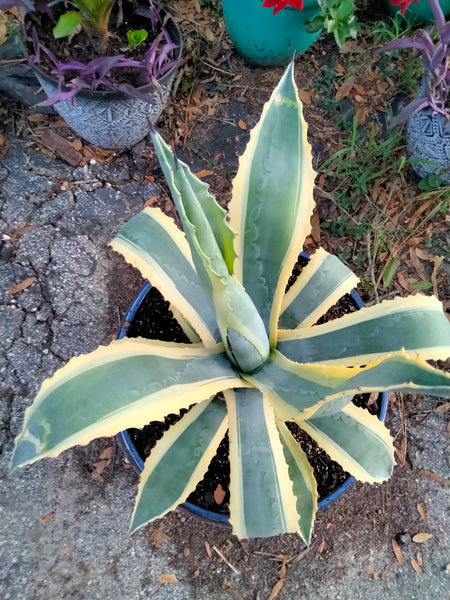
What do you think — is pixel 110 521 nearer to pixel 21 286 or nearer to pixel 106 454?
pixel 106 454

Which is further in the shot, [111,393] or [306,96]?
[306,96]

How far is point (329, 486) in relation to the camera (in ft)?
3.83

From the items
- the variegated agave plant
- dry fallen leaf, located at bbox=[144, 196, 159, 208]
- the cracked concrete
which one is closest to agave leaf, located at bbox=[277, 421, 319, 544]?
the variegated agave plant

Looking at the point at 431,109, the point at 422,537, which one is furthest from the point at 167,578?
the point at 431,109

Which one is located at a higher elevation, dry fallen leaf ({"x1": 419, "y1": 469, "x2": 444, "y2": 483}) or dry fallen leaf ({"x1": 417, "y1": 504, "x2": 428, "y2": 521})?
dry fallen leaf ({"x1": 419, "y1": 469, "x2": 444, "y2": 483})

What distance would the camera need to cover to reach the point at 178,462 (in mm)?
912

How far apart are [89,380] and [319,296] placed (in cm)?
52

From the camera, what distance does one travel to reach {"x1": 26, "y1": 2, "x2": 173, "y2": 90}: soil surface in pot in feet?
4.78

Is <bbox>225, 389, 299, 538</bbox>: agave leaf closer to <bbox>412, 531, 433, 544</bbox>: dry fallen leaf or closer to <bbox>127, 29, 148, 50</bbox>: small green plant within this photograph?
<bbox>412, 531, 433, 544</bbox>: dry fallen leaf

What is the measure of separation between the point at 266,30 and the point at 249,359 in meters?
1.34

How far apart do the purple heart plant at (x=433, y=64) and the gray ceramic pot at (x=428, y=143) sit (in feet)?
→ 0.25

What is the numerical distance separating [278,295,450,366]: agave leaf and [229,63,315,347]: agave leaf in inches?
3.4

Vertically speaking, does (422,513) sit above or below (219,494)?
below

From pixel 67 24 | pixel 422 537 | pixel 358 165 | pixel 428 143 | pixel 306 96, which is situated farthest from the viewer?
pixel 306 96
